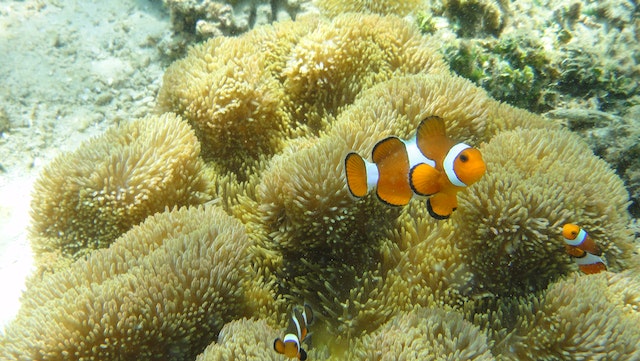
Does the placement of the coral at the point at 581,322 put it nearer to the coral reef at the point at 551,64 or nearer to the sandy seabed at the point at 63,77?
the coral reef at the point at 551,64

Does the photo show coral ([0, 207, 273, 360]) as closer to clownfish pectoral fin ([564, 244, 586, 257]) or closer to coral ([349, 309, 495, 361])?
coral ([349, 309, 495, 361])

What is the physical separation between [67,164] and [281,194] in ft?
3.80

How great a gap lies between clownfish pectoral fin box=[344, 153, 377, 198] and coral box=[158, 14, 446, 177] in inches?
38.3

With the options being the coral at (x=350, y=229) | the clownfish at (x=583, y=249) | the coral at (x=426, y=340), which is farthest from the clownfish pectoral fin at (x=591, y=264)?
the coral at (x=426, y=340)

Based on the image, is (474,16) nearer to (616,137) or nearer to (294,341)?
(616,137)

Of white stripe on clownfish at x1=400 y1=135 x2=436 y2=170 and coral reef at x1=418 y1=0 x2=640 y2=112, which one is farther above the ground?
white stripe on clownfish at x1=400 y1=135 x2=436 y2=170

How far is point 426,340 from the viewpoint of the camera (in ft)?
4.95

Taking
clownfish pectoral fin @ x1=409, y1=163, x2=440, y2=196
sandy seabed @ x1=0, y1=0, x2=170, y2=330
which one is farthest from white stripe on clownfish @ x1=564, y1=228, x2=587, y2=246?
sandy seabed @ x1=0, y1=0, x2=170, y2=330

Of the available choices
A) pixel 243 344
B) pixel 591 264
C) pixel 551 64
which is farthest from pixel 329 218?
pixel 551 64

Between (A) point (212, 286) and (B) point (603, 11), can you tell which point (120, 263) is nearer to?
(A) point (212, 286)

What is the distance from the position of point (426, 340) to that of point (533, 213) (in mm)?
683

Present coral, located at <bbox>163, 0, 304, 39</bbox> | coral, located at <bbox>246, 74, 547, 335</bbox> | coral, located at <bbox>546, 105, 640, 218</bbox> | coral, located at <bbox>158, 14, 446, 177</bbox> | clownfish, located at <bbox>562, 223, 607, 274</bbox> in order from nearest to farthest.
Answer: clownfish, located at <bbox>562, 223, 607, 274</bbox> < coral, located at <bbox>246, 74, 547, 335</bbox> < coral, located at <bbox>158, 14, 446, 177</bbox> < coral, located at <bbox>546, 105, 640, 218</bbox> < coral, located at <bbox>163, 0, 304, 39</bbox>

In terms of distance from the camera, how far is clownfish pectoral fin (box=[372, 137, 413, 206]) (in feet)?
4.95

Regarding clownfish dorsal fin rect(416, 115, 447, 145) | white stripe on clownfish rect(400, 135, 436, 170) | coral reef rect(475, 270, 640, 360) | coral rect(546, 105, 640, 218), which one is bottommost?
coral rect(546, 105, 640, 218)
